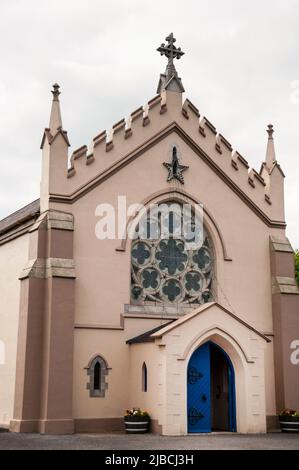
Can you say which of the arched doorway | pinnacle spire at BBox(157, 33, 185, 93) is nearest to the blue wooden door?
the arched doorway

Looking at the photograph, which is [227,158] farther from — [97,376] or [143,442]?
[143,442]

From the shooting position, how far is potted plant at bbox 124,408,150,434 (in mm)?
20562

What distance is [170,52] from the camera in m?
26.3

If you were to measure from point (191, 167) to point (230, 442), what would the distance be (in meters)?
10.5

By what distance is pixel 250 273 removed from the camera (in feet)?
82.4

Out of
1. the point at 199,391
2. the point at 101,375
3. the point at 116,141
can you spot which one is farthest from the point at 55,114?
the point at 199,391

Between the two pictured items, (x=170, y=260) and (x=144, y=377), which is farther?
(x=170, y=260)

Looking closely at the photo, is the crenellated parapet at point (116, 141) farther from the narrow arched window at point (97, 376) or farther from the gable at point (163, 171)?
the narrow arched window at point (97, 376)

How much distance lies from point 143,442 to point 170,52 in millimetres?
15035

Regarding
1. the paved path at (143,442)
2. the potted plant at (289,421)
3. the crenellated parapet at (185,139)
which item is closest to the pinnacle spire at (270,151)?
the crenellated parapet at (185,139)

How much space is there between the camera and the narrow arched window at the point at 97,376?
21547 mm

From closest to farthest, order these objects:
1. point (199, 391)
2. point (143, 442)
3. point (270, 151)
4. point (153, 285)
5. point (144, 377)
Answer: point (143, 442)
point (144, 377)
point (199, 391)
point (153, 285)
point (270, 151)

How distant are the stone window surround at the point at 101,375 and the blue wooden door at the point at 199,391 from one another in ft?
8.74

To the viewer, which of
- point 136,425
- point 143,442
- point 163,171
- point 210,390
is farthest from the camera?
point 163,171
